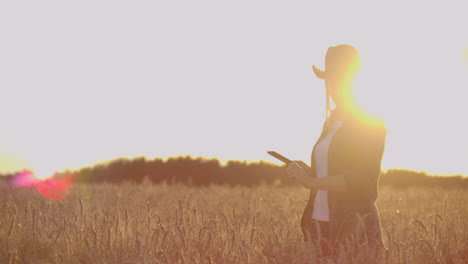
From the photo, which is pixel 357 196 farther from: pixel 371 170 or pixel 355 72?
pixel 355 72

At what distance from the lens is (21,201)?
8359 mm

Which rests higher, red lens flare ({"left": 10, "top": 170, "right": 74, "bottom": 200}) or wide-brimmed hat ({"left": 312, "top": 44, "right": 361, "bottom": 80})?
wide-brimmed hat ({"left": 312, "top": 44, "right": 361, "bottom": 80})

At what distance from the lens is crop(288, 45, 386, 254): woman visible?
4367 mm

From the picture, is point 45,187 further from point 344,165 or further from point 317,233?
point 344,165

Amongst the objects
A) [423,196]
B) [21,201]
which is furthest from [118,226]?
[423,196]

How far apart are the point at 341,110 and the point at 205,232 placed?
1802 millimetres

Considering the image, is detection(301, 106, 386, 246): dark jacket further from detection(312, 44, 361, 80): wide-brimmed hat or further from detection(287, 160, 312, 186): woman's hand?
detection(312, 44, 361, 80): wide-brimmed hat

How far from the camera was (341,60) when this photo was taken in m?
4.35

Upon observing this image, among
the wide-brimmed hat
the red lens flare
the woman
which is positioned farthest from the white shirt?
the red lens flare

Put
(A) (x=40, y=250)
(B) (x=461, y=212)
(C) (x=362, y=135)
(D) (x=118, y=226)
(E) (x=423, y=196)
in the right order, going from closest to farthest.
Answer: (C) (x=362, y=135) < (A) (x=40, y=250) < (D) (x=118, y=226) < (B) (x=461, y=212) < (E) (x=423, y=196)

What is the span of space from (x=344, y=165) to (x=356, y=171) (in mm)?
89

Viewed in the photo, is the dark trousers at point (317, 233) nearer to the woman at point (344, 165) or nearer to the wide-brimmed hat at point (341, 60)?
the woman at point (344, 165)

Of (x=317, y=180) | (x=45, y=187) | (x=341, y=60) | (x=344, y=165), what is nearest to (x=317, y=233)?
(x=317, y=180)

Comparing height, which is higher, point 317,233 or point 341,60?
point 341,60
